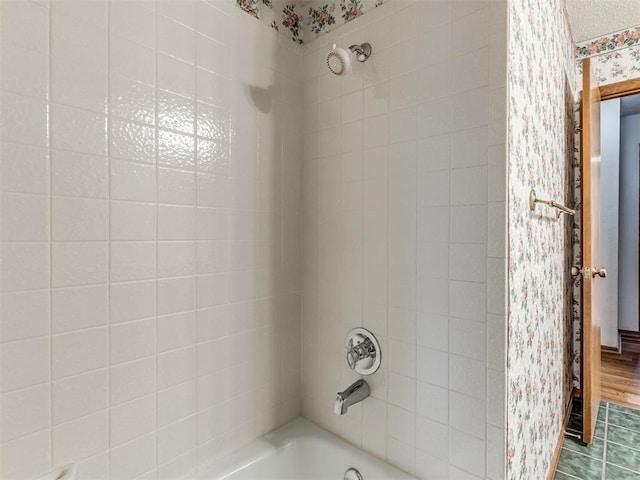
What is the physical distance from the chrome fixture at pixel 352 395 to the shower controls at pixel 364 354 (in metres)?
0.04

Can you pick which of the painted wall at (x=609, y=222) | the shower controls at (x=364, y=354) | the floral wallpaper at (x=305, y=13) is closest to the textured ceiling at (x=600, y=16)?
the painted wall at (x=609, y=222)

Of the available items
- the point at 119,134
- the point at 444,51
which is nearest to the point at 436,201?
the point at 444,51

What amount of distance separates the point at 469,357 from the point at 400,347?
23 centimetres

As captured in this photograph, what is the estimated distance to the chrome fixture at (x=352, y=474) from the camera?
120 cm

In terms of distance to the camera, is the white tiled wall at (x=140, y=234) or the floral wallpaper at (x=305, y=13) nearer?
the white tiled wall at (x=140, y=234)

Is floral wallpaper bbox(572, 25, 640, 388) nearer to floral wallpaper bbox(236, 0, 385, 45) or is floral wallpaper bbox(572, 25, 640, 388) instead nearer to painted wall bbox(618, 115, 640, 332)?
floral wallpaper bbox(236, 0, 385, 45)

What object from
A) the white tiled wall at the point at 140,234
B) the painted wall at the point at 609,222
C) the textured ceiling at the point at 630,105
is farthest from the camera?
the textured ceiling at the point at 630,105

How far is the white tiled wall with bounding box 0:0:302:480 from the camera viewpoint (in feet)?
2.60

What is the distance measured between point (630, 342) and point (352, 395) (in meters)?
3.83

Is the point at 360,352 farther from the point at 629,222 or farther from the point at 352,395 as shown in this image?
the point at 629,222

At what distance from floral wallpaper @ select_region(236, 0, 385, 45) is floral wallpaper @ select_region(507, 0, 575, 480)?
0.58 metres

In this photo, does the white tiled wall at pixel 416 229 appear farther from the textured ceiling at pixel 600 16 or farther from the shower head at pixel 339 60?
the textured ceiling at pixel 600 16

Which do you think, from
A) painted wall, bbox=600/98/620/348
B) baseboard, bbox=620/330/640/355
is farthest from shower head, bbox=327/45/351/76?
baseboard, bbox=620/330/640/355

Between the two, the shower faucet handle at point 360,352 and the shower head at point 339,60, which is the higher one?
the shower head at point 339,60
